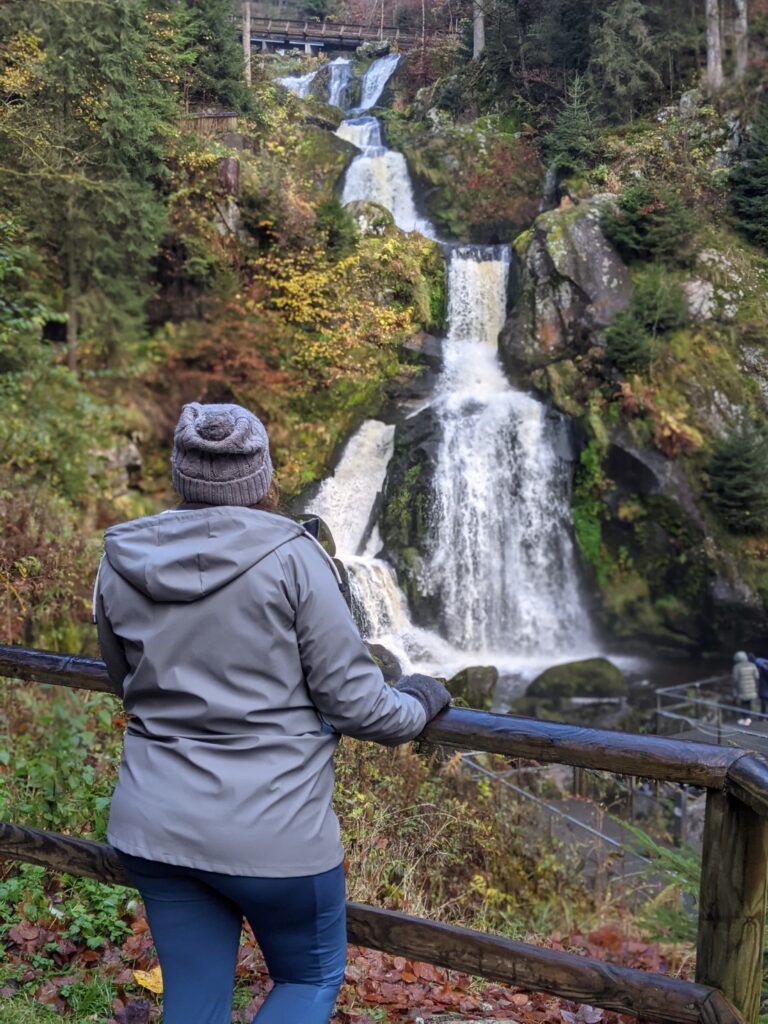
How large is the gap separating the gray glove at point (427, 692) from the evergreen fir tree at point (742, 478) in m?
8.06

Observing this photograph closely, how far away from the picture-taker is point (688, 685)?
889cm

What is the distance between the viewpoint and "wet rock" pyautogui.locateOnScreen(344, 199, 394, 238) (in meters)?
9.02

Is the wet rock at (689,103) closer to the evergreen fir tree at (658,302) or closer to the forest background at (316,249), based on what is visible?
the forest background at (316,249)

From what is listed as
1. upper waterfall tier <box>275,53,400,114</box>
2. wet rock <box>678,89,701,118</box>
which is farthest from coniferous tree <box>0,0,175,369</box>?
wet rock <box>678,89,701,118</box>

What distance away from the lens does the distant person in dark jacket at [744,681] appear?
27.5 feet

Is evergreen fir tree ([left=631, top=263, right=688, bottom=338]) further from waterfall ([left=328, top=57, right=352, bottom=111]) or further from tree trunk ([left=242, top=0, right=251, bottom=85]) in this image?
tree trunk ([left=242, top=0, right=251, bottom=85])

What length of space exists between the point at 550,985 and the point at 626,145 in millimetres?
6952

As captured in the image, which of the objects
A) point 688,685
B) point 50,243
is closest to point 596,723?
point 688,685

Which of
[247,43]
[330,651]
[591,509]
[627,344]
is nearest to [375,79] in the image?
[247,43]

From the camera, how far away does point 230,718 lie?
154 centimetres

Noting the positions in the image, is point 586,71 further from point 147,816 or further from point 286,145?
point 147,816

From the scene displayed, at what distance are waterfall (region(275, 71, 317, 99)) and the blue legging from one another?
757cm

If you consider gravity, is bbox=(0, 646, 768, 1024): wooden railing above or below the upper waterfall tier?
below

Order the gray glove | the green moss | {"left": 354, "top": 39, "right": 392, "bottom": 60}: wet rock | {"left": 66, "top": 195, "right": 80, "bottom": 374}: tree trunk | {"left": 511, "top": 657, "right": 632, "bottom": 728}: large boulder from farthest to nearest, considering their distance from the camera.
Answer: the green moss
{"left": 511, "top": 657, "right": 632, "bottom": 728}: large boulder
{"left": 66, "top": 195, "right": 80, "bottom": 374}: tree trunk
{"left": 354, "top": 39, "right": 392, "bottom": 60}: wet rock
the gray glove
